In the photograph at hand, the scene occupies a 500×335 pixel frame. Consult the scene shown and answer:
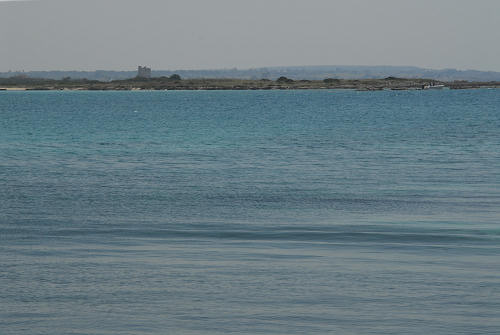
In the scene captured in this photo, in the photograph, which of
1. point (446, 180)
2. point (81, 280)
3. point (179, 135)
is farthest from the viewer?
point (179, 135)

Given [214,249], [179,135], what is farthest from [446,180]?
[179,135]

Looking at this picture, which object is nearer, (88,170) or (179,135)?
(88,170)

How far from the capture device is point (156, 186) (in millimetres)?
26250

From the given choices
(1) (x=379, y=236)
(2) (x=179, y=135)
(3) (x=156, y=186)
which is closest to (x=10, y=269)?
(1) (x=379, y=236)

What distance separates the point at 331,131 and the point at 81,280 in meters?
46.7

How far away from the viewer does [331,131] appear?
59.7 metres

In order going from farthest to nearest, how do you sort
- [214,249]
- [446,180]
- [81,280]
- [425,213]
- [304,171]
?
[304,171]
[446,180]
[425,213]
[214,249]
[81,280]

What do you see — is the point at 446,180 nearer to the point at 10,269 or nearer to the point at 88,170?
the point at 88,170

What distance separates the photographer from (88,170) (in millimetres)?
31703

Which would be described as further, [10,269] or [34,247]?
[34,247]

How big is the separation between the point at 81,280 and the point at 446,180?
16424 mm

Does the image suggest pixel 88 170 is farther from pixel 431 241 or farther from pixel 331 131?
pixel 331 131

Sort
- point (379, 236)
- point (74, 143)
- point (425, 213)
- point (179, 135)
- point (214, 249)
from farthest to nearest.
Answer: point (179, 135), point (74, 143), point (425, 213), point (379, 236), point (214, 249)

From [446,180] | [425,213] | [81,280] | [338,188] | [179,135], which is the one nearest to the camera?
[81,280]
